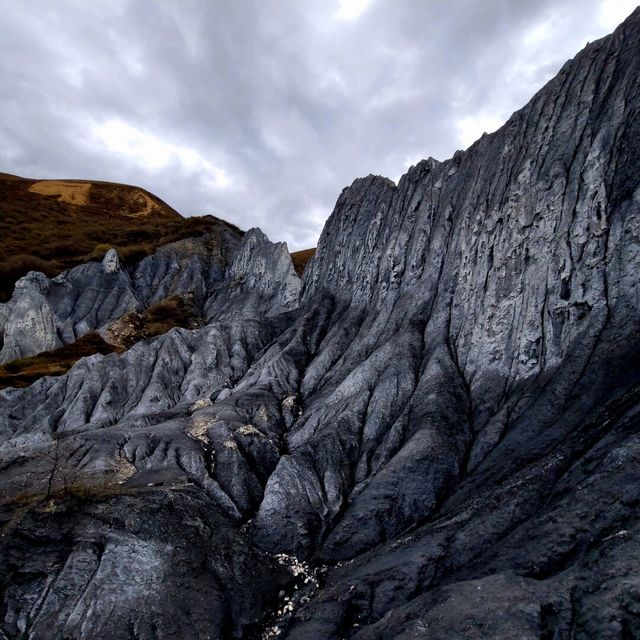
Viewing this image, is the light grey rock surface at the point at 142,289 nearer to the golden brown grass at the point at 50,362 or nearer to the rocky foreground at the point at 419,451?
the golden brown grass at the point at 50,362

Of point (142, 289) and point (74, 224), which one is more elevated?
point (74, 224)

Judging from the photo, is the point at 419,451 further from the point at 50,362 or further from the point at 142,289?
the point at 142,289

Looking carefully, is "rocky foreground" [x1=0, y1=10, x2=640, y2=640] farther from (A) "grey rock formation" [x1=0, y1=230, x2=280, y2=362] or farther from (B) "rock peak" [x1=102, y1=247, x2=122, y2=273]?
(B) "rock peak" [x1=102, y1=247, x2=122, y2=273]

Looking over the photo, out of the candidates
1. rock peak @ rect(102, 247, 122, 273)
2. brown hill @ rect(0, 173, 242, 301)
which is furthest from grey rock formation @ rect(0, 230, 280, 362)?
brown hill @ rect(0, 173, 242, 301)

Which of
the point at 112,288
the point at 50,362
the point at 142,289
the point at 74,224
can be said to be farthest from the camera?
the point at 74,224

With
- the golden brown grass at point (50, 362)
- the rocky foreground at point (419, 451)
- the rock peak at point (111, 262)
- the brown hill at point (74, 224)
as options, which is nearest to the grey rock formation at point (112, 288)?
the rock peak at point (111, 262)

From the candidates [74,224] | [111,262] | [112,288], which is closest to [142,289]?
[112,288]

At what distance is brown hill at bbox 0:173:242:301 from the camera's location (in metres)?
93.4

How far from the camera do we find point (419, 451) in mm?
24219

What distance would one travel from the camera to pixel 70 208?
129000 millimetres

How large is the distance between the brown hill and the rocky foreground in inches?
2099

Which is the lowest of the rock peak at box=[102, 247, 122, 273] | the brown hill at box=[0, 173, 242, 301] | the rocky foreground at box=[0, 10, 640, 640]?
the rocky foreground at box=[0, 10, 640, 640]

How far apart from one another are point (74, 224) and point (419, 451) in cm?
12328

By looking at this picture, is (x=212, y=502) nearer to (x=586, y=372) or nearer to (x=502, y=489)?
(x=502, y=489)
